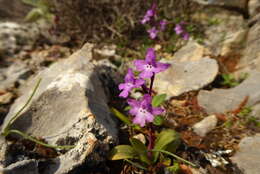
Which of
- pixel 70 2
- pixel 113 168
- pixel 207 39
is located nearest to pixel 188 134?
pixel 113 168

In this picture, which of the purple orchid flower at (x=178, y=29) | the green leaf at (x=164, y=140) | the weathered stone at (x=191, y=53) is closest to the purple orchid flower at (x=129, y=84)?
the green leaf at (x=164, y=140)

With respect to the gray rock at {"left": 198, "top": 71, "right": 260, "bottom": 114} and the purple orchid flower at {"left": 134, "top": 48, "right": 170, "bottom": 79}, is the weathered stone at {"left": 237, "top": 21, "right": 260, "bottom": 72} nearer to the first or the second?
the gray rock at {"left": 198, "top": 71, "right": 260, "bottom": 114}

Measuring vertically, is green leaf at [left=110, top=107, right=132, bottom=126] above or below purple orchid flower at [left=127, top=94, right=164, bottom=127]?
below

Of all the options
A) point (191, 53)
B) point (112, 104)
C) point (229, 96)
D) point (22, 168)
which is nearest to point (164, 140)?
point (112, 104)

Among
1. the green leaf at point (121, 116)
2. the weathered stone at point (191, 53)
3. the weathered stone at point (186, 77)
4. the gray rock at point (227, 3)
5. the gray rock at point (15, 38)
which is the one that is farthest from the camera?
the gray rock at point (227, 3)

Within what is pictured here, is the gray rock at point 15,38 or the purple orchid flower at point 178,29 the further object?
the gray rock at point 15,38

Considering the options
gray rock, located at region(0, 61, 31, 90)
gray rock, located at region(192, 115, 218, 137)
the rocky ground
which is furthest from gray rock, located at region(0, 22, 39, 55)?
gray rock, located at region(192, 115, 218, 137)

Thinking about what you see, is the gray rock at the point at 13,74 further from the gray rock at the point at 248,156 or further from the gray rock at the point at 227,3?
the gray rock at the point at 227,3
